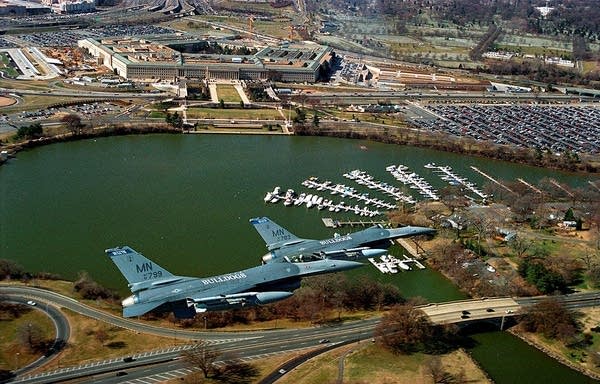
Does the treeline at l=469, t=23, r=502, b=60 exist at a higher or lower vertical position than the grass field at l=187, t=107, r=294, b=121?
higher

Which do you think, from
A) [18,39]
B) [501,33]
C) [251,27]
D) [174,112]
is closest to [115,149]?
[174,112]

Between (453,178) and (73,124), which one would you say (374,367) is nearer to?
(453,178)

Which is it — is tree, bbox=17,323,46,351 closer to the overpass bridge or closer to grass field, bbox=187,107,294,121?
the overpass bridge

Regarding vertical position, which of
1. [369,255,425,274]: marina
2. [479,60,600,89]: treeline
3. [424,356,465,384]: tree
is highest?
[479,60,600,89]: treeline

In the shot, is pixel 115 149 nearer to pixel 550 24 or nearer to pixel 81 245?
pixel 81 245

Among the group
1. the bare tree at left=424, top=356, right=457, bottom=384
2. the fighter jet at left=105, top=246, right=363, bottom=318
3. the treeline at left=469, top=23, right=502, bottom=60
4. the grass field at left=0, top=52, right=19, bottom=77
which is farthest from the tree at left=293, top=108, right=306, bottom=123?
the treeline at left=469, top=23, right=502, bottom=60

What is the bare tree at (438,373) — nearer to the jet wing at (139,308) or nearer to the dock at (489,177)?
the jet wing at (139,308)
